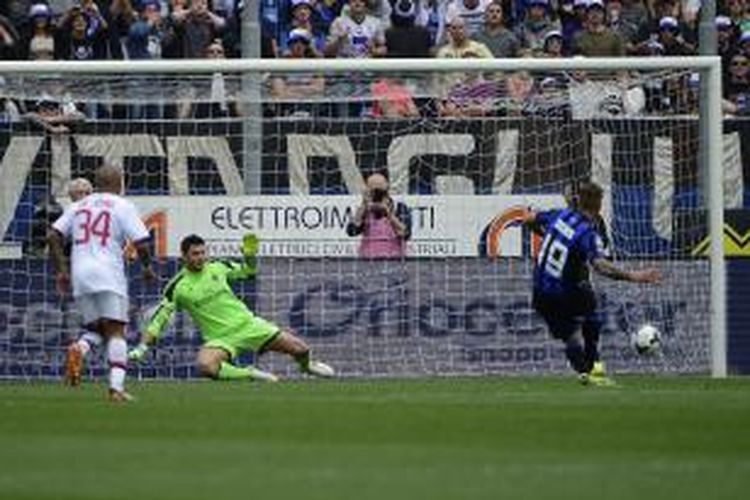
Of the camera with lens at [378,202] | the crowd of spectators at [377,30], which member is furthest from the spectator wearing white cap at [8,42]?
the camera with lens at [378,202]

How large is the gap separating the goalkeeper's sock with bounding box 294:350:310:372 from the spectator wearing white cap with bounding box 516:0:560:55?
240 inches

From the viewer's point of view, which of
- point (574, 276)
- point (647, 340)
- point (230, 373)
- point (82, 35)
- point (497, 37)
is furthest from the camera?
point (497, 37)

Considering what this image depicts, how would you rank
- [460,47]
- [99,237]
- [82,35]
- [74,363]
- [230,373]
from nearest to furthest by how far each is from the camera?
[99,237]
[74,363]
[230,373]
[460,47]
[82,35]

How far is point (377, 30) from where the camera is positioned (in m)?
30.0

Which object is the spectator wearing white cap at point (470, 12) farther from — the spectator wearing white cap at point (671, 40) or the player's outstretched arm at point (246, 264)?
the player's outstretched arm at point (246, 264)

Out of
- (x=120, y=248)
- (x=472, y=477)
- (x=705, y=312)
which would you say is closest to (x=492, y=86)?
(x=705, y=312)

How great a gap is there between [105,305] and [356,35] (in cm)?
934

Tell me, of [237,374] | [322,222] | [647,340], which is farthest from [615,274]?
[237,374]

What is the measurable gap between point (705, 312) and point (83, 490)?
13.9 metres

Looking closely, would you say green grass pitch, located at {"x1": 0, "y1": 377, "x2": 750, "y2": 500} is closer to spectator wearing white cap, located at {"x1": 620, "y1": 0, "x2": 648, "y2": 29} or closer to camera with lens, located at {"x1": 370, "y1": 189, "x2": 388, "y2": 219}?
camera with lens, located at {"x1": 370, "y1": 189, "x2": 388, "y2": 219}

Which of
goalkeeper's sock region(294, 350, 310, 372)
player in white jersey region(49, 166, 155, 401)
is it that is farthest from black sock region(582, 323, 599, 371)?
player in white jersey region(49, 166, 155, 401)

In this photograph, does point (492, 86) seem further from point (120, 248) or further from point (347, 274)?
point (120, 248)


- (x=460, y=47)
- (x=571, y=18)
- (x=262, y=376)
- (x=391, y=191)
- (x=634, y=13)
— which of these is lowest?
(x=262, y=376)

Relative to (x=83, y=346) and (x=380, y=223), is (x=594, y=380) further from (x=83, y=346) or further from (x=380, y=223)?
(x=83, y=346)
